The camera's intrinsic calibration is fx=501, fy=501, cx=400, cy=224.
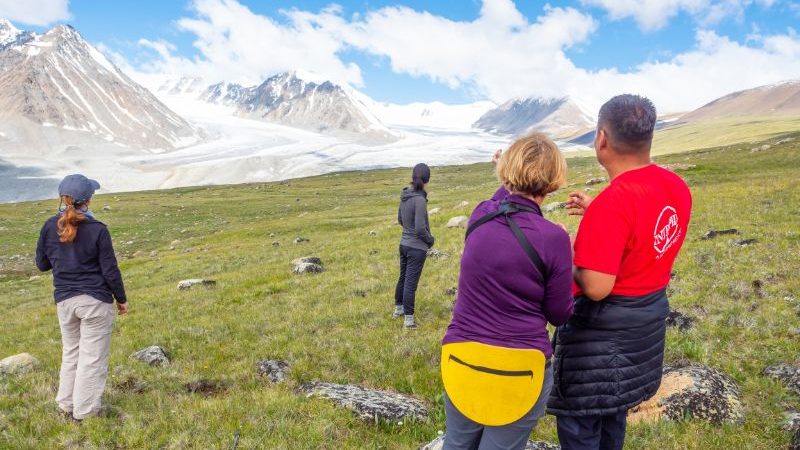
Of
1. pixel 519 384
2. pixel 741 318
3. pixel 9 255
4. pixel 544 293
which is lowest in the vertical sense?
pixel 9 255

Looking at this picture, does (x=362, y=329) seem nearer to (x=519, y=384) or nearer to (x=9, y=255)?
(x=519, y=384)

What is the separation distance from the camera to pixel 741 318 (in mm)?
10195

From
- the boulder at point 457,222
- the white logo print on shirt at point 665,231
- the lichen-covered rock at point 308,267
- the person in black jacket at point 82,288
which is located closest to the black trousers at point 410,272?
the person in black jacket at point 82,288

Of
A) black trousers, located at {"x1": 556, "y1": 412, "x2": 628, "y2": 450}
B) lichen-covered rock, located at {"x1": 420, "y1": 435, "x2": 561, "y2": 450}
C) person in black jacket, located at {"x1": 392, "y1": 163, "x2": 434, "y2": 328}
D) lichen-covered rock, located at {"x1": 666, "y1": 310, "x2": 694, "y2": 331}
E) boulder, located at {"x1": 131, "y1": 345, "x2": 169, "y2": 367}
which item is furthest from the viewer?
person in black jacket, located at {"x1": 392, "y1": 163, "x2": 434, "y2": 328}

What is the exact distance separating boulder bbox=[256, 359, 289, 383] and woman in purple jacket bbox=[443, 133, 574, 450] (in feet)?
18.7

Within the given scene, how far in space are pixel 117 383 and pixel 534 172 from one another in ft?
29.2

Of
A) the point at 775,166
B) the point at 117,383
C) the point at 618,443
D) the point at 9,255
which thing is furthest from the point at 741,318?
the point at 9,255

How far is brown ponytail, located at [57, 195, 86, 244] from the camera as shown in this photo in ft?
24.8

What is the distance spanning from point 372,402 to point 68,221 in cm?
538

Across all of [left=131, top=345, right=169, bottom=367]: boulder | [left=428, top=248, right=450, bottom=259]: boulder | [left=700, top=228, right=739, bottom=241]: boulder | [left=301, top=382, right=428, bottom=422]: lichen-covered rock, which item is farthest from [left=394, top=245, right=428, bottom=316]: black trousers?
[left=700, top=228, right=739, bottom=241]: boulder

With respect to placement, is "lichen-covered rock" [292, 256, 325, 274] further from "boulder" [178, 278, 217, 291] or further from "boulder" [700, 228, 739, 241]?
"boulder" [700, 228, 739, 241]

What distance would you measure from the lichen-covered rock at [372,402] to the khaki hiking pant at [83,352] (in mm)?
3249

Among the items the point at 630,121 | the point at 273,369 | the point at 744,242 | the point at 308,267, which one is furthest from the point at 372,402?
the point at 744,242

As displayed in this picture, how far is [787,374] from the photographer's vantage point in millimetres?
7902
